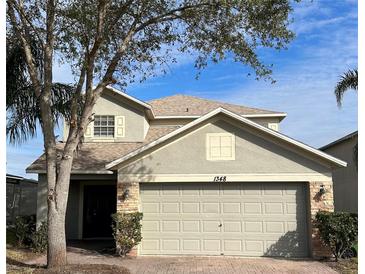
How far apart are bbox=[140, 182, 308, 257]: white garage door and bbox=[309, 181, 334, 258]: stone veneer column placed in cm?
40

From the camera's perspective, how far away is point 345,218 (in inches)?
526

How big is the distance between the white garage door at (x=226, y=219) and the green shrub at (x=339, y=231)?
1064mm

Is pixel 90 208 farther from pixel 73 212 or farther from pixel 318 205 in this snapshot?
pixel 318 205

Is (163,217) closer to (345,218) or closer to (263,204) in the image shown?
(263,204)

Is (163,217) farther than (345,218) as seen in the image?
Yes

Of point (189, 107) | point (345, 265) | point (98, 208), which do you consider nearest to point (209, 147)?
point (345, 265)

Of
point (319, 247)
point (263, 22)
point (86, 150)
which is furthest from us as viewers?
point (86, 150)

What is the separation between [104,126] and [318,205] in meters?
10.5

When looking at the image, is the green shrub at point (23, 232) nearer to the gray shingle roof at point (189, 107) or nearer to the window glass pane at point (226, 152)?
the window glass pane at point (226, 152)

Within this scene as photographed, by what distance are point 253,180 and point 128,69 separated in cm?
546

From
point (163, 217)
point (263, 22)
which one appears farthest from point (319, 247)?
point (263, 22)

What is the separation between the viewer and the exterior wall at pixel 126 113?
2044 cm

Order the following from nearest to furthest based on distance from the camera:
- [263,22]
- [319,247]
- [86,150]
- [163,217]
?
[263,22], [319,247], [163,217], [86,150]

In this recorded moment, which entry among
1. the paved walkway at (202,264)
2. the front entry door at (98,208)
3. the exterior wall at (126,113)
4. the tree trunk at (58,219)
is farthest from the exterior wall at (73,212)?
the tree trunk at (58,219)
